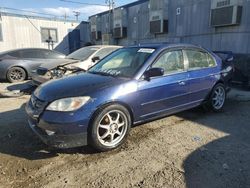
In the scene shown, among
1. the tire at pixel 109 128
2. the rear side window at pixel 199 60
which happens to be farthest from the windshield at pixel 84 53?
the tire at pixel 109 128

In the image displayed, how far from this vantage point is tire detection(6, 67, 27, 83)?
31.0 ft

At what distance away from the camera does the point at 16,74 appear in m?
9.58

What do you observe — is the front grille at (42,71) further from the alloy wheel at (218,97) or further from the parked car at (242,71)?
the parked car at (242,71)

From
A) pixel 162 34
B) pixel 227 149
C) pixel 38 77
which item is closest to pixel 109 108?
pixel 227 149

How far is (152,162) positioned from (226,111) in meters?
2.93

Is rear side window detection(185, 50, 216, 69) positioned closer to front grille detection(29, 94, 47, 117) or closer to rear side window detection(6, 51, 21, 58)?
front grille detection(29, 94, 47, 117)

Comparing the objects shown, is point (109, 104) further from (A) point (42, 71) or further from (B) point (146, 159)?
(A) point (42, 71)

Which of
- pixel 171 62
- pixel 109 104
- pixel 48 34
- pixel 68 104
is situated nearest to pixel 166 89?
pixel 171 62

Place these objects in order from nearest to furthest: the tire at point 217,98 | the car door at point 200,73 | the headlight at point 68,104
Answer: the headlight at point 68,104 → the car door at point 200,73 → the tire at point 217,98

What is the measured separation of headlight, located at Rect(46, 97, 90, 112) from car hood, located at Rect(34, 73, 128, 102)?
0.07m

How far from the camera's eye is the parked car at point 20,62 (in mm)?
9430

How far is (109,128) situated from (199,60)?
245 centimetres

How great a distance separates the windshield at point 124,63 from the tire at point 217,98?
180 centimetres

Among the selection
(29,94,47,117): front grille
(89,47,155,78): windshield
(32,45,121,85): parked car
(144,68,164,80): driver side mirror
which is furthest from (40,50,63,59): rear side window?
(144,68,164,80): driver side mirror
